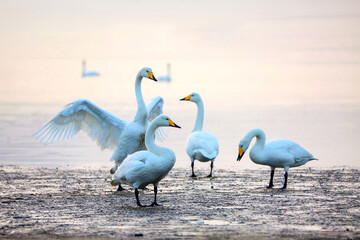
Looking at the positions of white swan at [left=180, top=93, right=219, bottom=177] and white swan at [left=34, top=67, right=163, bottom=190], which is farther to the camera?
white swan at [left=180, top=93, right=219, bottom=177]

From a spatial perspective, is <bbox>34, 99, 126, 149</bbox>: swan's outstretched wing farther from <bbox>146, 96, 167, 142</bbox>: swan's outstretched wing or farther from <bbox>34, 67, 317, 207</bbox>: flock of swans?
<bbox>146, 96, 167, 142</bbox>: swan's outstretched wing

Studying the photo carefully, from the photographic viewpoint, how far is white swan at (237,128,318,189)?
11281 millimetres

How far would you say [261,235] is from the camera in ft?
24.2

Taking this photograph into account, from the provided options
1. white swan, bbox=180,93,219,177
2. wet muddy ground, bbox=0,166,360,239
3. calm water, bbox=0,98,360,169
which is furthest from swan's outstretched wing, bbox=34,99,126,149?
calm water, bbox=0,98,360,169

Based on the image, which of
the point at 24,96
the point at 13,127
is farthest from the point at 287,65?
the point at 13,127

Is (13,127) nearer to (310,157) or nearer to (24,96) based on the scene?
(310,157)

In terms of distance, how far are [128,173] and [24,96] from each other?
2770 centimetres

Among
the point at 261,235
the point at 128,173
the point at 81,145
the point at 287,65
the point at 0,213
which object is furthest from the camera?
the point at 287,65

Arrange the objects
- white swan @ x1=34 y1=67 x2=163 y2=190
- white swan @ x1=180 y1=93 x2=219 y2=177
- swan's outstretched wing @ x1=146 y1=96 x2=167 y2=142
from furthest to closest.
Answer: swan's outstretched wing @ x1=146 y1=96 x2=167 y2=142
white swan @ x1=180 y1=93 x2=219 y2=177
white swan @ x1=34 y1=67 x2=163 y2=190

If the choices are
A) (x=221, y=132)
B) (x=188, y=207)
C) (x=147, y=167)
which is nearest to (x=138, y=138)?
(x=147, y=167)

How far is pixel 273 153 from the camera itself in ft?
37.0

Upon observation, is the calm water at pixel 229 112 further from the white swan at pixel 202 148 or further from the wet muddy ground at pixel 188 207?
the wet muddy ground at pixel 188 207

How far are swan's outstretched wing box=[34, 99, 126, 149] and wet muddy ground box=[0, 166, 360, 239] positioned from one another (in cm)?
69

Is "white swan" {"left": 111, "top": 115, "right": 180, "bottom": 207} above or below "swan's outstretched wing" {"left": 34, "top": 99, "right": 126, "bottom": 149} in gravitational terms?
below
